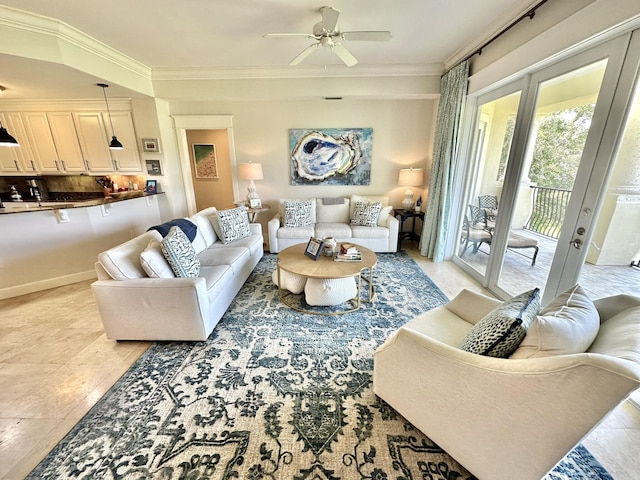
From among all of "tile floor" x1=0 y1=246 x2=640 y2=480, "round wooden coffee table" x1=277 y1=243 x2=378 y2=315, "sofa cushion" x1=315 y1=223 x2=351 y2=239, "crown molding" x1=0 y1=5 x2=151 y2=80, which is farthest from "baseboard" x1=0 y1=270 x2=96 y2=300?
"sofa cushion" x1=315 y1=223 x2=351 y2=239

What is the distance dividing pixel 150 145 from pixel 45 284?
242 cm

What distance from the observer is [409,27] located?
8.49 feet

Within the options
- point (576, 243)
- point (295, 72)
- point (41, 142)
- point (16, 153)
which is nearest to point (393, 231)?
point (576, 243)

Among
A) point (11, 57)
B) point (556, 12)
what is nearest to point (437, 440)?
point (556, 12)

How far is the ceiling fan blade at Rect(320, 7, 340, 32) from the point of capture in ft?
6.50

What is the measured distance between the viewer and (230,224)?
3309 mm

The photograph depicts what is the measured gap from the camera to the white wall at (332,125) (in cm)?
423

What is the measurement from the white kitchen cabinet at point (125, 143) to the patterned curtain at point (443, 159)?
187 inches

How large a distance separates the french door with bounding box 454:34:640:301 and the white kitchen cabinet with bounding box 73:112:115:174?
5.60 meters

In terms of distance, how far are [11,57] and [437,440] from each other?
4663 mm

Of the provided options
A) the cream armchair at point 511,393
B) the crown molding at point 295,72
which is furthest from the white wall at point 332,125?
the cream armchair at point 511,393

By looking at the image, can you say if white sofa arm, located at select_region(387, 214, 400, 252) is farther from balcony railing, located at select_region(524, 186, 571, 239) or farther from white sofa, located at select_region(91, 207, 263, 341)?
white sofa, located at select_region(91, 207, 263, 341)

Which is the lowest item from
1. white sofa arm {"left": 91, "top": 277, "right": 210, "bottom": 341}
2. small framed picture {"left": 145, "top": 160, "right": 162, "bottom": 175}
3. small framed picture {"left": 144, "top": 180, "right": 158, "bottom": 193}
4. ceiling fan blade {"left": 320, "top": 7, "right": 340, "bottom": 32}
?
white sofa arm {"left": 91, "top": 277, "right": 210, "bottom": 341}

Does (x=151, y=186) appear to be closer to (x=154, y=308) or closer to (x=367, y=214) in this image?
(x=154, y=308)
